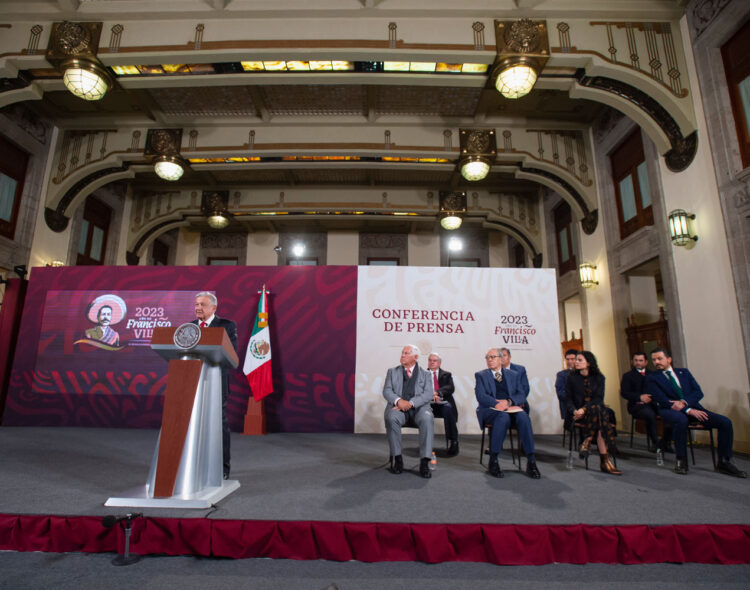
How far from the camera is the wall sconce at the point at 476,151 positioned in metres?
7.66

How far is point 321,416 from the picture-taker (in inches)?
216

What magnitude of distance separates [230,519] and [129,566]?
0.46 metres

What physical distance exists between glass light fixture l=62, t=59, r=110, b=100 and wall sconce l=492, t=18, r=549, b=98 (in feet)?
18.0

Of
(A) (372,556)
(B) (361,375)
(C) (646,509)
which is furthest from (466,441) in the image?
(A) (372,556)

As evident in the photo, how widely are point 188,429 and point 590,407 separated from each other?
3265 millimetres

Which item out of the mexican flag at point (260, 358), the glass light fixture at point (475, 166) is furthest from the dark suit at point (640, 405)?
the glass light fixture at point (475, 166)

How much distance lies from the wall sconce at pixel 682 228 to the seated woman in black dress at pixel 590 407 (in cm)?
268

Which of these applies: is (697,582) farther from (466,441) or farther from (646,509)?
(466,441)

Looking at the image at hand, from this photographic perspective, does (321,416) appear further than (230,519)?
Yes

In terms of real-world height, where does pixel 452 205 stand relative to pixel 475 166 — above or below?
above

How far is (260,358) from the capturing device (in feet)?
17.5

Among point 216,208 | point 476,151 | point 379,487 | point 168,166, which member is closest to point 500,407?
point 379,487

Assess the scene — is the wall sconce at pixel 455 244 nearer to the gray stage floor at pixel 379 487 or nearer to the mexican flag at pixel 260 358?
the mexican flag at pixel 260 358

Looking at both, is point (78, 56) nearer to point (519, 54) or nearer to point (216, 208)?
point (216, 208)
